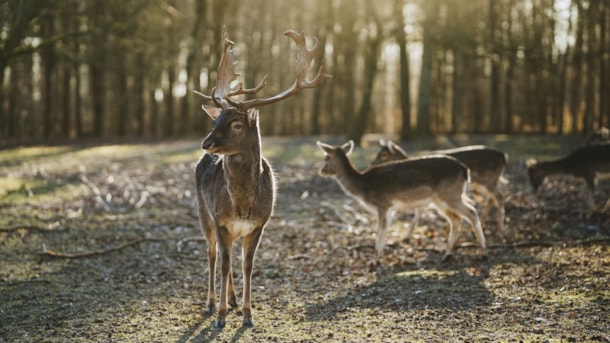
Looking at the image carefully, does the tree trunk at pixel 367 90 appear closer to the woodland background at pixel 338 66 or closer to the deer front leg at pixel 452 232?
the woodland background at pixel 338 66

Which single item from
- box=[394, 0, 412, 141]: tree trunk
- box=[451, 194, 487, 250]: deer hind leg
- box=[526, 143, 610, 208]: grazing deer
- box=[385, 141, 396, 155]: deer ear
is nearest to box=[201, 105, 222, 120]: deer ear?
box=[451, 194, 487, 250]: deer hind leg

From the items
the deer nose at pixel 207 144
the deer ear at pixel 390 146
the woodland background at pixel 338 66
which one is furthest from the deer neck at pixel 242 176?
the woodland background at pixel 338 66

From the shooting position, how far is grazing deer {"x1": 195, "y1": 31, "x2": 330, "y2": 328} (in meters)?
6.05

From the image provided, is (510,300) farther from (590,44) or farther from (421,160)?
(590,44)

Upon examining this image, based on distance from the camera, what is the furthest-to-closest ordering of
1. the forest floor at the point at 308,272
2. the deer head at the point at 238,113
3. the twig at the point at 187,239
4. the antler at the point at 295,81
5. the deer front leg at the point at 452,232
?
the twig at the point at 187,239, the deer front leg at the point at 452,232, the antler at the point at 295,81, the forest floor at the point at 308,272, the deer head at the point at 238,113

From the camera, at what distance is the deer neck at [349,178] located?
9.29 m

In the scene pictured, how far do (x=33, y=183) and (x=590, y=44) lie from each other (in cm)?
1992

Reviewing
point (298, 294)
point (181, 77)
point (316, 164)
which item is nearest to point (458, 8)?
point (316, 164)

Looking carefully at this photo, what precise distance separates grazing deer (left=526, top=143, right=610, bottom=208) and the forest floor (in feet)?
1.33

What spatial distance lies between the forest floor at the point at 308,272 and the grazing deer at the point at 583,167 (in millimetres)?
405

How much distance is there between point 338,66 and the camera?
38281 mm

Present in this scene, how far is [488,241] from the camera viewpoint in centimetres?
960

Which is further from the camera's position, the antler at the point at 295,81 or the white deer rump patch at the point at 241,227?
the antler at the point at 295,81

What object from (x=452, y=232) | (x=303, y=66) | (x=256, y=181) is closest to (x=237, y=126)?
(x=256, y=181)
